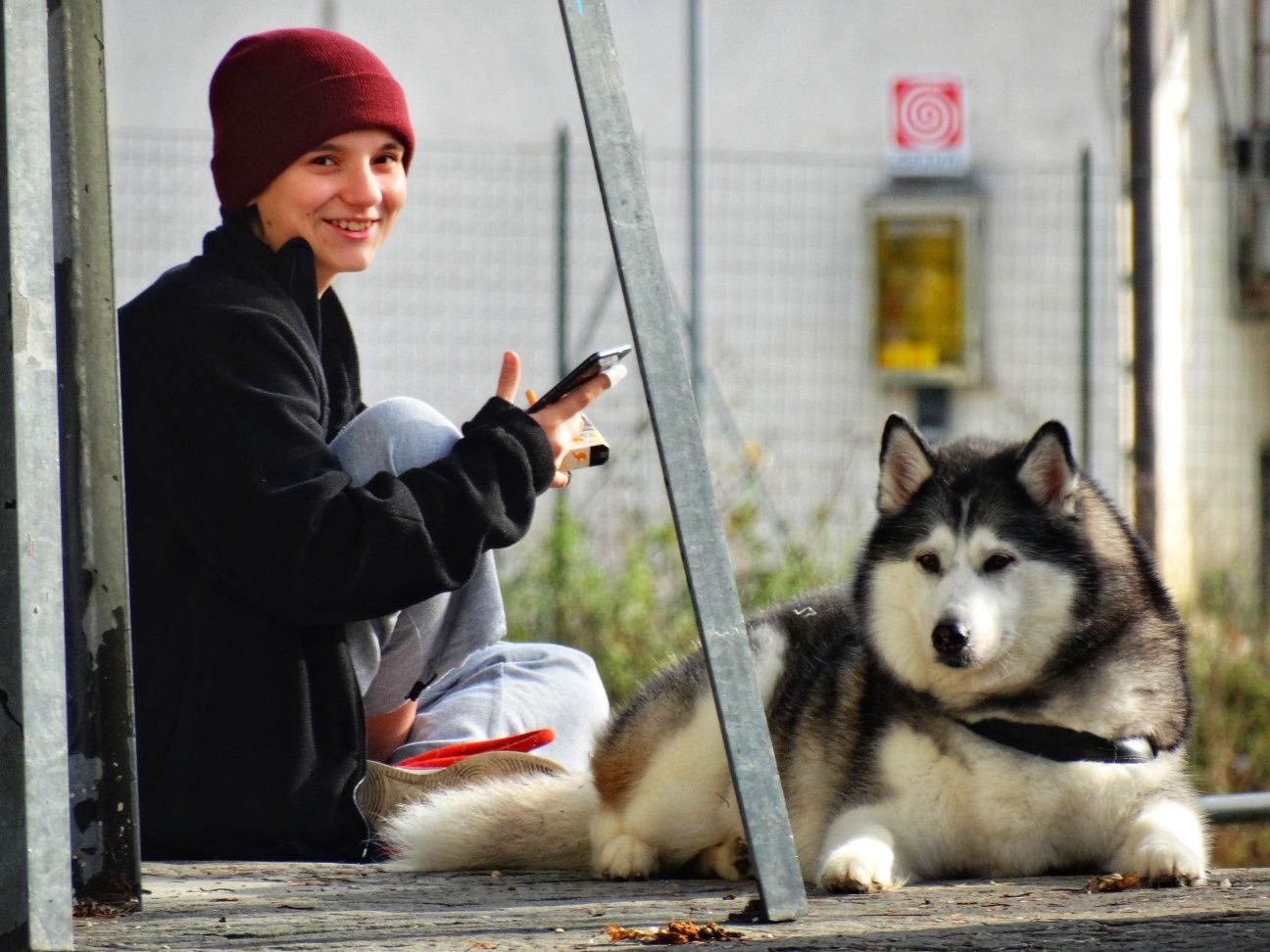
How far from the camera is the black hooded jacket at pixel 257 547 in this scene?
2.88 metres

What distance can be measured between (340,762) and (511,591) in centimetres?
364

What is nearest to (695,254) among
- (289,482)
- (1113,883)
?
(289,482)

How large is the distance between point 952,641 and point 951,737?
0.19 metres

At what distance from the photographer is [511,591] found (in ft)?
22.1

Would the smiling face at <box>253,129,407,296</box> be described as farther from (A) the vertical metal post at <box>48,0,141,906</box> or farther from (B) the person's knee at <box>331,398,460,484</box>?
(A) the vertical metal post at <box>48,0,141,906</box>

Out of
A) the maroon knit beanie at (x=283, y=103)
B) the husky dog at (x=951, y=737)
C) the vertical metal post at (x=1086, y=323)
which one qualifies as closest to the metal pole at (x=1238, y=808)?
the husky dog at (x=951, y=737)

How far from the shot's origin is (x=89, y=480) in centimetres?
231

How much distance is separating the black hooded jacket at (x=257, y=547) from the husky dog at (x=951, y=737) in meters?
0.23

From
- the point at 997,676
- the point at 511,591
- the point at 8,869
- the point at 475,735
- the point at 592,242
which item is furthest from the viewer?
the point at 592,242

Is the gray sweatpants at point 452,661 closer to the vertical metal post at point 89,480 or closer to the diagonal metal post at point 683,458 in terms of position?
the vertical metal post at point 89,480

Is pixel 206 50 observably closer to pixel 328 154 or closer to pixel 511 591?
pixel 511 591

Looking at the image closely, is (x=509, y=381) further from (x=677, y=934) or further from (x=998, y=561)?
(x=677, y=934)

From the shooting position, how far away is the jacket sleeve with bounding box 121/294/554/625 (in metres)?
2.86

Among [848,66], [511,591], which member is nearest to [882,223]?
[848,66]
